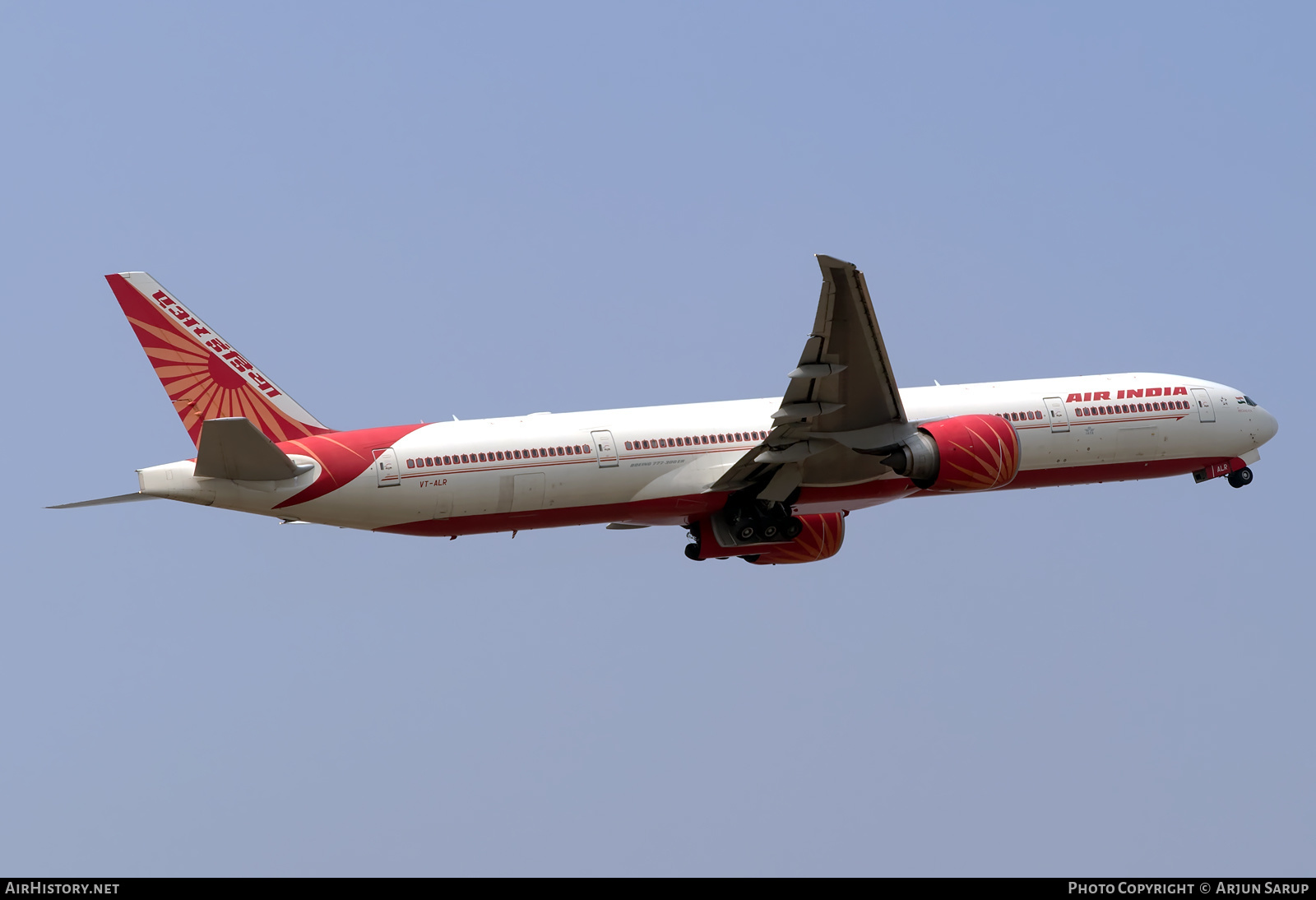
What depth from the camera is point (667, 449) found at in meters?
43.7

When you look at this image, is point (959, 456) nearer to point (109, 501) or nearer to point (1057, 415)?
point (1057, 415)

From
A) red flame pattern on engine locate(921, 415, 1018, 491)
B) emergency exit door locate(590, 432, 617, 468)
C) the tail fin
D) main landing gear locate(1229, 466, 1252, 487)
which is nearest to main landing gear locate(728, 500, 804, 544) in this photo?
emergency exit door locate(590, 432, 617, 468)

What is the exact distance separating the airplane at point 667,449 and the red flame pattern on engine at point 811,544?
2.10 ft

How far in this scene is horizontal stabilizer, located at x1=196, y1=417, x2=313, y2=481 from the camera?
38.2m

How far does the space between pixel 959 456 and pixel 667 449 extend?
7.40m

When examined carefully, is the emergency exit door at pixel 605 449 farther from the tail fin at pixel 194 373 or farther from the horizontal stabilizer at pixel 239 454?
the horizontal stabilizer at pixel 239 454

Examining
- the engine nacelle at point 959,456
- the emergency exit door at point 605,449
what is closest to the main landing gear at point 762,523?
the engine nacelle at point 959,456

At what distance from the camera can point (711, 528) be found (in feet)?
151

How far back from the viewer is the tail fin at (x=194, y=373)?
42.4 m

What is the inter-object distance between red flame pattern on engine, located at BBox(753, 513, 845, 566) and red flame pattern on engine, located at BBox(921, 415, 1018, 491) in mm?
5933

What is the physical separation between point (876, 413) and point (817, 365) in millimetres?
3111
